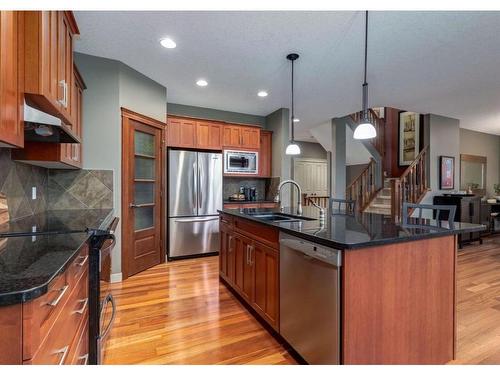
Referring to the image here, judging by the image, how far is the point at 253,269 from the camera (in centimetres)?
230

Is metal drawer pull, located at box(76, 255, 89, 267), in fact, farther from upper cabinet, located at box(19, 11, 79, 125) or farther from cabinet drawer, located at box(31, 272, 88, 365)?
upper cabinet, located at box(19, 11, 79, 125)

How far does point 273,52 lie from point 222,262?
8.32 feet

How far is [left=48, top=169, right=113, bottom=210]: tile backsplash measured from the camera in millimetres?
2916

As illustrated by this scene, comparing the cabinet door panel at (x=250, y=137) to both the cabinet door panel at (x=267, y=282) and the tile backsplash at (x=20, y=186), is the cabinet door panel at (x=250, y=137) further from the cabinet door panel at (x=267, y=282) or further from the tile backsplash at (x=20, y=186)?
the tile backsplash at (x=20, y=186)

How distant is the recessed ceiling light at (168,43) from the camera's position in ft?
8.74

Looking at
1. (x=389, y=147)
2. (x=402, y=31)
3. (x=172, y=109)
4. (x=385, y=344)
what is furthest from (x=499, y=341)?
(x=389, y=147)

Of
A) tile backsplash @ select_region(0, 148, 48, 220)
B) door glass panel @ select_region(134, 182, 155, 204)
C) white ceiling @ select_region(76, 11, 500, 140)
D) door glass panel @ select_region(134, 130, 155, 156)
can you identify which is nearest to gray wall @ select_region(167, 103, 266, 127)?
white ceiling @ select_region(76, 11, 500, 140)

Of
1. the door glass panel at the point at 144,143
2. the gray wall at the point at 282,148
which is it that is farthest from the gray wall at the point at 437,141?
the door glass panel at the point at 144,143

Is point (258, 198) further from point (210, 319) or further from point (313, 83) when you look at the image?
point (210, 319)

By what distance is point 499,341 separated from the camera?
197 centimetres

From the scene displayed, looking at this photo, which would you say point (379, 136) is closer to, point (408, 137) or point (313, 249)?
point (408, 137)

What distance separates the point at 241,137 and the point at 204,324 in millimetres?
3379

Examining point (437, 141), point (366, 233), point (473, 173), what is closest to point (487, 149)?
point (473, 173)
